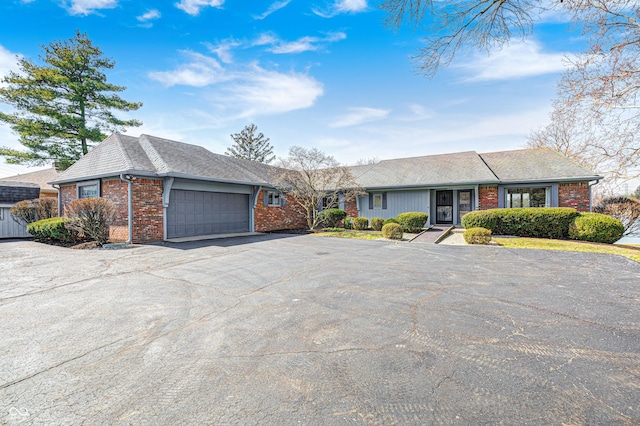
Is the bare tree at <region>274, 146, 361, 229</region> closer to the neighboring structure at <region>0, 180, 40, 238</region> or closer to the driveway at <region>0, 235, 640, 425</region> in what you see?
the driveway at <region>0, 235, 640, 425</region>

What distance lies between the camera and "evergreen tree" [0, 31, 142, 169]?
17156 millimetres

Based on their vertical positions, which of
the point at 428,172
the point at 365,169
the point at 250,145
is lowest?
the point at 428,172

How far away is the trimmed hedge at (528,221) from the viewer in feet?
37.3

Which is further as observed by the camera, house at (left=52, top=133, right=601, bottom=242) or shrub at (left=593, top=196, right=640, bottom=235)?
shrub at (left=593, top=196, right=640, bottom=235)

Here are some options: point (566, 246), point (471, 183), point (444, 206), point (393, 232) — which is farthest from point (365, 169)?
point (566, 246)

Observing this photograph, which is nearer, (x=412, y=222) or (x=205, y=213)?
(x=205, y=213)

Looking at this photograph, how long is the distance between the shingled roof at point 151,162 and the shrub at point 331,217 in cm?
429

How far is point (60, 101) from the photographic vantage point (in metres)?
18.5

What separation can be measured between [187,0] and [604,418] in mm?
10350

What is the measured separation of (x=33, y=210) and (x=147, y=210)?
23.8 ft

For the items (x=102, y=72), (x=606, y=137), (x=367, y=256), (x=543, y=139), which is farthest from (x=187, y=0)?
(x=543, y=139)

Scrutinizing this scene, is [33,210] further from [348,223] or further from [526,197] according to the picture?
[526,197]

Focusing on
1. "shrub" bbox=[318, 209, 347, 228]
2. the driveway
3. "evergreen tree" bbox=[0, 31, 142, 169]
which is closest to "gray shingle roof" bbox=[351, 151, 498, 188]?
"shrub" bbox=[318, 209, 347, 228]

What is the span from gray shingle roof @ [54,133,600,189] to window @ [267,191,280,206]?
32.6 inches
